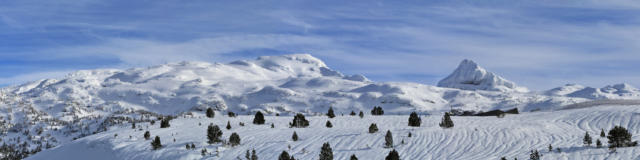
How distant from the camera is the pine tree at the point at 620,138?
24.6 meters

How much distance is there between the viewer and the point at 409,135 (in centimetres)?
3111

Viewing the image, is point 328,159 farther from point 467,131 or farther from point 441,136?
point 467,131

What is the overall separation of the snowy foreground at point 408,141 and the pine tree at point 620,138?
0.63m

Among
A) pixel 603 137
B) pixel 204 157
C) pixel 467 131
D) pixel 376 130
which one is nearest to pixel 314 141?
pixel 376 130

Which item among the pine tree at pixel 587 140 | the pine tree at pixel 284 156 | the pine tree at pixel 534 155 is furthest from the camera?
the pine tree at pixel 284 156

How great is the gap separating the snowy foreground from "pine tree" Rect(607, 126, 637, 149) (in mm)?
629

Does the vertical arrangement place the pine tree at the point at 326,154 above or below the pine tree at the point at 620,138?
below

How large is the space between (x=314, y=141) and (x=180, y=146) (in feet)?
28.5

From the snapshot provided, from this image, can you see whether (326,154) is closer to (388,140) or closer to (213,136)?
(388,140)

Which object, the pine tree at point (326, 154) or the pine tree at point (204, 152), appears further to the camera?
Answer: the pine tree at point (204, 152)

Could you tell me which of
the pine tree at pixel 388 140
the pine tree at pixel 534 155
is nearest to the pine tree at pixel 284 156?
the pine tree at pixel 388 140

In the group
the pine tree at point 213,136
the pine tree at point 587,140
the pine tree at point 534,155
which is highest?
the pine tree at point 213,136

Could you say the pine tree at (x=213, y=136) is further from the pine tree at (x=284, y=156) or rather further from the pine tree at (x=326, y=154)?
the pine tree at (x=326, y=154)

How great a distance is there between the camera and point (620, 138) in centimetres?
2481
